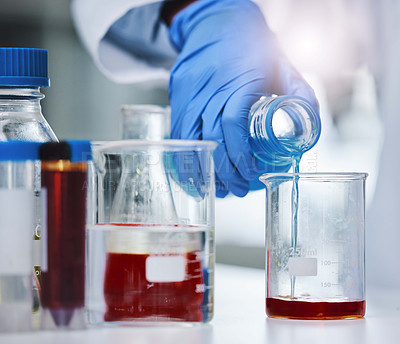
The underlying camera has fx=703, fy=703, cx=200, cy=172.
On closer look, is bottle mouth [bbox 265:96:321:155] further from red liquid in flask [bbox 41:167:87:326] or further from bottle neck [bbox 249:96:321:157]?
red liquid in flask [bbox 41:167:87:326]

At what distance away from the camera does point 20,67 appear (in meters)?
1.01

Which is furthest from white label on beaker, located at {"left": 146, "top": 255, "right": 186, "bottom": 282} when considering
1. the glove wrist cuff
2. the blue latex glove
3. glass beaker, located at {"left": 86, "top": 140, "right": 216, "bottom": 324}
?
the glove wrist cuff

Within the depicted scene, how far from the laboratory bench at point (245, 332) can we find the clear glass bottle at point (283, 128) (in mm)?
259

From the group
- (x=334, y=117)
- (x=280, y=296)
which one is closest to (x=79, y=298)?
(x=280, y=296)

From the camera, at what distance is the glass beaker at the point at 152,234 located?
3.08 ft

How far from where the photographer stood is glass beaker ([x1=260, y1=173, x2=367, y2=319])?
41.1 inches

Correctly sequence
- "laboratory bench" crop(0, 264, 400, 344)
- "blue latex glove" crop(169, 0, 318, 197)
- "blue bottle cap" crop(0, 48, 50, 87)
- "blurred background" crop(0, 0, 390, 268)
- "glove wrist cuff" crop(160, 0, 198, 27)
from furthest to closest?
1. "blurred background" crop(0, 0, 390, 268)
2. "glove wrist cuff" crop(160, 0, 198, 27)
3. "blue latex glove" crop(169, 0, 318, 197)
4. "blue bottle cap" crop(0, 48, 50, 87)
5. "laboratory bench" crop(0, 264, 400, 344)

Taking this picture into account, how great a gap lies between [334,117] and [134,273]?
228cm

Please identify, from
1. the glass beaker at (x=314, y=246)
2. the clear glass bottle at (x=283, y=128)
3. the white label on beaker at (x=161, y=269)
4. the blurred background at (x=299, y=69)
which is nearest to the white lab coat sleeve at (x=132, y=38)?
the blurred background at (x=299, y=69)

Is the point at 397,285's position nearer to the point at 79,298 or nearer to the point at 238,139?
the point at 238,139

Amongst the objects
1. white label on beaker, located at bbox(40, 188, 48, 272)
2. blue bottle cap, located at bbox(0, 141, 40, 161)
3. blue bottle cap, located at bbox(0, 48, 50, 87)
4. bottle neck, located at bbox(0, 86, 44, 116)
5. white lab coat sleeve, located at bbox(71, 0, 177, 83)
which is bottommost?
white label on beaker, located at bbox(40, 188, 48, 272)

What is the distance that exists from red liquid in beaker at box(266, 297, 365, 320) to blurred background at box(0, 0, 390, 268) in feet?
0.82

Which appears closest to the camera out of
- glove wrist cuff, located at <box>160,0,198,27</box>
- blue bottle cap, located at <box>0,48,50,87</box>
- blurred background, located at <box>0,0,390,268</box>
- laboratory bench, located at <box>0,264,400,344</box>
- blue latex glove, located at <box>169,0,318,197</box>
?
laboratory bench, located at <box>0,264,400,344</box>

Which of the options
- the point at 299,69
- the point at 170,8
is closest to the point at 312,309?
the point at 170,8
